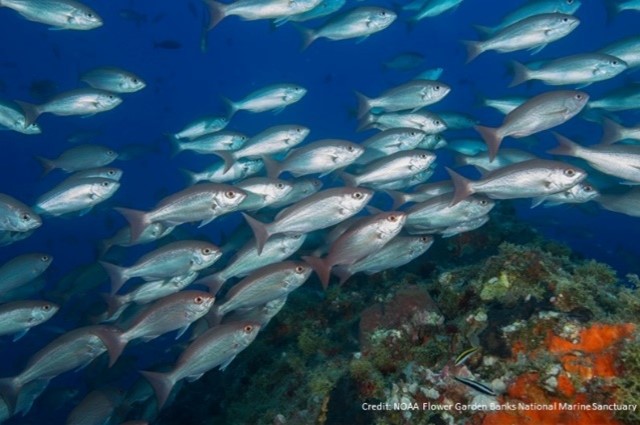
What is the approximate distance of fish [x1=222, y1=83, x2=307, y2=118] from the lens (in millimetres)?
9328

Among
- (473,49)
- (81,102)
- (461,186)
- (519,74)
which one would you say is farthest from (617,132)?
(81,102)

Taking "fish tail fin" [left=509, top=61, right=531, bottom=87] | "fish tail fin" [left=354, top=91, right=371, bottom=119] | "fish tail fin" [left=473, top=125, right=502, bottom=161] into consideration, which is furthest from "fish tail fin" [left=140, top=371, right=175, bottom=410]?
"fish tail fin" [left=509, top=61, right=531, bottom=87]

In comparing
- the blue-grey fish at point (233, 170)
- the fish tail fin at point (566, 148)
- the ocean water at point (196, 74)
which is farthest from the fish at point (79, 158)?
the ocean water at point (196, 74)

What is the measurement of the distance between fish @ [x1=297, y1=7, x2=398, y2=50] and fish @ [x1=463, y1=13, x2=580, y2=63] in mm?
1889

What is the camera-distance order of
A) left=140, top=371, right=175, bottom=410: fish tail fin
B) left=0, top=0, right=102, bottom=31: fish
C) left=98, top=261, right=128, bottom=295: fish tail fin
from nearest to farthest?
left=140, top=371, right=175, bottom=410: fish tail fin → left=98, top=261, right=128, bottom=295: fish tail fin → left=0, top=0, right=102, bottom=31: fish

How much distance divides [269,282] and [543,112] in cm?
367

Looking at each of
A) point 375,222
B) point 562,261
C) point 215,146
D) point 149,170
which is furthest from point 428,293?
point 149,170

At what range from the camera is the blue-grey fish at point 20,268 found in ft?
24.2

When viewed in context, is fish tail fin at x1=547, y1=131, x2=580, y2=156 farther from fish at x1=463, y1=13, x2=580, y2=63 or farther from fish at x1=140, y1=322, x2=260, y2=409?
fish at x1=140, y1=322, x2=260, y2=409

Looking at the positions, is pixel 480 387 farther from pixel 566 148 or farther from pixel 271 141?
pixel 271 141

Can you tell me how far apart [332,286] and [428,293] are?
2476mm

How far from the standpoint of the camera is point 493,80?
75.6m

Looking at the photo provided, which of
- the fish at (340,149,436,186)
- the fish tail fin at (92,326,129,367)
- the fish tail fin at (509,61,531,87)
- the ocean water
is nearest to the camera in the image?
the fish tail fin at (92,326,129,367)

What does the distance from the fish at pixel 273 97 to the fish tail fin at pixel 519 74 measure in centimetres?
371
